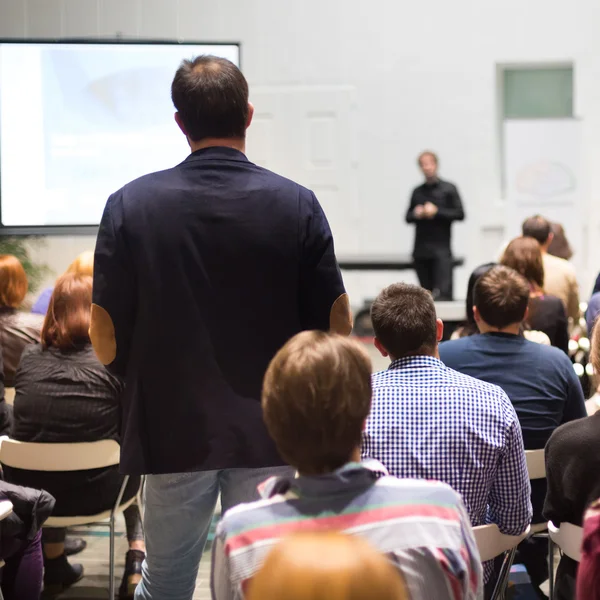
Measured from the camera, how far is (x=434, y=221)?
7.69 m

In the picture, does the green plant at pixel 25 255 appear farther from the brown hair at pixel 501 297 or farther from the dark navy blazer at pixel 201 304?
the dark navy blazer at pixel 201 304

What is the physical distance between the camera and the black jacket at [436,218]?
7621 millimetres

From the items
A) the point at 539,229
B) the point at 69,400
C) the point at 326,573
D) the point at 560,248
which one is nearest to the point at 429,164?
the point at 560,248

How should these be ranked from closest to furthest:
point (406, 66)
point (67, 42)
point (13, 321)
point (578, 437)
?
1. point (578, 437)
2. point (13, 321)
3. point (67, 42)
4. point (406, 66)

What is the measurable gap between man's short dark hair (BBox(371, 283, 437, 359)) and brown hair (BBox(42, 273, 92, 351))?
1.11m

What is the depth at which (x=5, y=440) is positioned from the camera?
2.67 m

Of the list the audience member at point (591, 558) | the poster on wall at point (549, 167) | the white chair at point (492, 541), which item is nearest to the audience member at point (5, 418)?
the white chair at point (492, 541)

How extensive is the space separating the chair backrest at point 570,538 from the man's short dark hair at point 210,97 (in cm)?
108

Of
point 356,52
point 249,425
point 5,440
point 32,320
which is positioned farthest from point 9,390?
point 356,52

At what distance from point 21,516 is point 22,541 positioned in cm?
7

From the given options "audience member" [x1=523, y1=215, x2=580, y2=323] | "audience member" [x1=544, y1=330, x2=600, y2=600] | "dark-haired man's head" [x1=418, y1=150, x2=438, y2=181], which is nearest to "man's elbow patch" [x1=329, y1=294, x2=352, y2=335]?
"audience member" [x1=544, y1=330, x2=600, y2=600]

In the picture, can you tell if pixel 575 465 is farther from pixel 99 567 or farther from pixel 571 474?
pixel 99 567

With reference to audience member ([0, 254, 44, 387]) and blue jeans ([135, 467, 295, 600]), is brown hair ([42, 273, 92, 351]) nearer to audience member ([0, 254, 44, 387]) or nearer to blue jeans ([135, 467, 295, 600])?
audience member ([0, 254, 44, 387])

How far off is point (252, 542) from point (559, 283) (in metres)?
3.49
